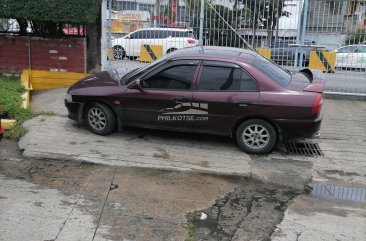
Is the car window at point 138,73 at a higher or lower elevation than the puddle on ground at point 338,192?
higher

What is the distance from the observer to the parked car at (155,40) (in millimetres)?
10516

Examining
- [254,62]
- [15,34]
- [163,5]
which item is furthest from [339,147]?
[15,34]

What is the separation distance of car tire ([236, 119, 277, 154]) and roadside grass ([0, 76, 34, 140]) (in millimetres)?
3572

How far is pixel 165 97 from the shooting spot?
671 centimetres

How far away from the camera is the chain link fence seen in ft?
33.6

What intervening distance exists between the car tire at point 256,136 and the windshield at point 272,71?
27.4 inches

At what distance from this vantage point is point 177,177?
19.1 ft

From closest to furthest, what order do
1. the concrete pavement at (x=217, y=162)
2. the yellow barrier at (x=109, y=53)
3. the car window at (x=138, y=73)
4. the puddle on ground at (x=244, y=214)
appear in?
the puddle on ground at (x=244, y=214), the concrete pavement at (x=217, y=162), the car window at (x=138, y=73), the yellow barrier at (x=109, y=53)

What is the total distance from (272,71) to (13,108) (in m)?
4.69

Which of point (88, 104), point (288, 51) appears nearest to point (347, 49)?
point (288, 51)

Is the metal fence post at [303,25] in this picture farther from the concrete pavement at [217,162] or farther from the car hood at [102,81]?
the car hood at [102,81]

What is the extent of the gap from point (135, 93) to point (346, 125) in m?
4.22

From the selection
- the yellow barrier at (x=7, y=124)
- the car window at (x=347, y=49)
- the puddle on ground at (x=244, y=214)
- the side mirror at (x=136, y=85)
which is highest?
the car window at (x=347, y=49)

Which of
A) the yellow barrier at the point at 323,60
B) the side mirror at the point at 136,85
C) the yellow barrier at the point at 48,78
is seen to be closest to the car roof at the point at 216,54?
the side mirror at the point at 136,85
